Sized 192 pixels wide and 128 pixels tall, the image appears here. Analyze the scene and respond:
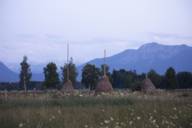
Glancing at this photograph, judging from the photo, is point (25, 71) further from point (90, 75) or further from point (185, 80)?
point (185, 80)

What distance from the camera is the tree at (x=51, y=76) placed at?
234 ft

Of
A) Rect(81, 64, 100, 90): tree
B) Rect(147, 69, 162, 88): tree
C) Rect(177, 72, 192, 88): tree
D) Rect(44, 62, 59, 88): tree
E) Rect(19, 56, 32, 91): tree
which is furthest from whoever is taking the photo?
Rect(177, 72, 192, 88): tree

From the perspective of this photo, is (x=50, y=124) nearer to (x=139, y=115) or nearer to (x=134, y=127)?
(x=134, y=127)

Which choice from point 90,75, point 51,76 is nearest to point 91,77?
point 90,75

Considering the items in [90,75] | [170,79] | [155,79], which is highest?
[90,75]

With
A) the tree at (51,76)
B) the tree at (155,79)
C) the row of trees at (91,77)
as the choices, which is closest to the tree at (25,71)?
the row of trees at (91,77)

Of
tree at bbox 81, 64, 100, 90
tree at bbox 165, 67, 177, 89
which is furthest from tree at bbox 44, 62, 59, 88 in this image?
tree at bbox 165, 67, 177, 89

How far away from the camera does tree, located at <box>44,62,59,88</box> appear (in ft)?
234

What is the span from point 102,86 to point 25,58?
45.3 m

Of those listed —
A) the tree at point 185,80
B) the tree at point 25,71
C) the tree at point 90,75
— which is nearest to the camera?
the tree at point 25,71

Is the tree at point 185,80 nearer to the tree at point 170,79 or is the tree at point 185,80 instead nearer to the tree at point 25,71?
the tree at point 170,79

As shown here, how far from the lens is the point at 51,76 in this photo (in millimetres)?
71438

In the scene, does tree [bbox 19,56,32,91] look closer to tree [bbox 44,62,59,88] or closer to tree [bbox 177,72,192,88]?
tree [bbox 44,62,59,88]

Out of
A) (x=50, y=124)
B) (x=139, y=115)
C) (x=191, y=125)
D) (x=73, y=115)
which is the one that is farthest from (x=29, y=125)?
(x=191, y=125)
